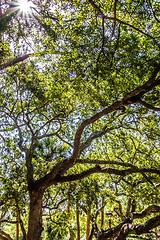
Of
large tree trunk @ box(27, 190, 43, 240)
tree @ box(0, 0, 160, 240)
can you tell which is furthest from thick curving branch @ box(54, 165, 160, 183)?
large tree trunk @ box(27, 190, 43, 240)

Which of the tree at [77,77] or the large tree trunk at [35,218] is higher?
the tree at [77,77]

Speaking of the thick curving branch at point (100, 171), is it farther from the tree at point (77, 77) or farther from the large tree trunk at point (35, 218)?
the large tree trunk at point (35, 218)

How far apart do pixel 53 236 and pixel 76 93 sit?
25.7ft

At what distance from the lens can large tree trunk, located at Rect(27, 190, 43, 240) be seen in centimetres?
629

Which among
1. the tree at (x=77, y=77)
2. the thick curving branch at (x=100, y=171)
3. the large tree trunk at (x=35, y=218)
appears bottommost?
the large tree trunk at (x=35, y=218)

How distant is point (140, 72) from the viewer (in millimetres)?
6520

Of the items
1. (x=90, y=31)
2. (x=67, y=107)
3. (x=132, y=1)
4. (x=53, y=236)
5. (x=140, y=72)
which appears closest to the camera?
(x=132, y=1)

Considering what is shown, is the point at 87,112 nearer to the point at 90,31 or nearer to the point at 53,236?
the point at 90,31

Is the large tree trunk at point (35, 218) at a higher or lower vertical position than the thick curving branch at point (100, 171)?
lower

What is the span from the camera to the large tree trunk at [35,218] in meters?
6.29

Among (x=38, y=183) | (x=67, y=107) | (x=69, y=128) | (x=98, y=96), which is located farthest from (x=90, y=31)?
(x=38, y=183)

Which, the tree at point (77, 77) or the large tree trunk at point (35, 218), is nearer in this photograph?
the tree at point (77, 77)

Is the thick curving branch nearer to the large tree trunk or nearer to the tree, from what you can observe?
the tree

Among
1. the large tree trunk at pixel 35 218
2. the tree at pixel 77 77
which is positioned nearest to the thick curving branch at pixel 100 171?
the tree at pixel 77 77
